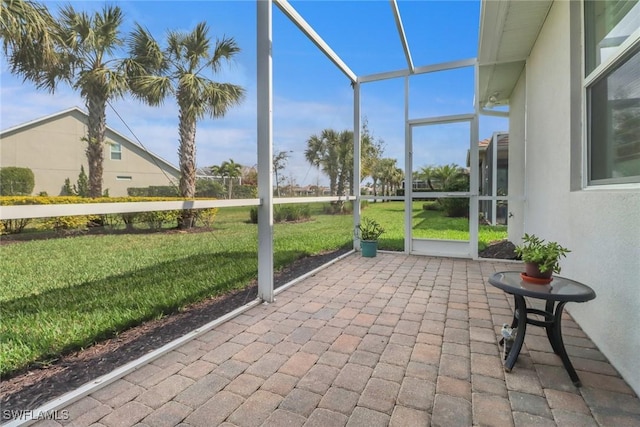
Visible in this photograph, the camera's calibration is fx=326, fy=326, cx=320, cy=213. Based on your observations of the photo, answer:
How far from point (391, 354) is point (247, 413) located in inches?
40.8

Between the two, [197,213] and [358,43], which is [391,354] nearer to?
[197,213]

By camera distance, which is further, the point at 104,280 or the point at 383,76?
the point at 383,76

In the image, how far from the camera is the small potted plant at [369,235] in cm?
561

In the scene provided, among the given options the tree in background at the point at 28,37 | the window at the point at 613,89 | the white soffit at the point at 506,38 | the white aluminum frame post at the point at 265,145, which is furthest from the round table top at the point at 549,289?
the white soffit at the point at 506,38

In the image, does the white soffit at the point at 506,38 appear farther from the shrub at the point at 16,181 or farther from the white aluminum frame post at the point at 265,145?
the shrub at the point at 16,181

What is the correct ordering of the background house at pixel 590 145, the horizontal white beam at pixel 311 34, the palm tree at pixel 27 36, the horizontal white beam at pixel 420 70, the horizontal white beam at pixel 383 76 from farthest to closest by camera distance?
the horizontal white beam at pixel 383 76, the horizontal white beam at pixel 420 70, the horizontal white beam at pixel 311 34, the background house at pixel 590 145, the palm tree at pixel 27 36

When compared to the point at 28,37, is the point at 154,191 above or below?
below

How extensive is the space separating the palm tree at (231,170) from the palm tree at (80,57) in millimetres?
1104

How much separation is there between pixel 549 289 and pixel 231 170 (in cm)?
265

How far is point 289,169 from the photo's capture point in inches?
163

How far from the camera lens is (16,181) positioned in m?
1.69

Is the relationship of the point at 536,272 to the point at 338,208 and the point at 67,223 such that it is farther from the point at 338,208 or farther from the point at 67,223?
the point at 338,208

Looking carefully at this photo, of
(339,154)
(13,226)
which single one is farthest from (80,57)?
(339,154)

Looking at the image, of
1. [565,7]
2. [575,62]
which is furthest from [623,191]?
[565,7]
